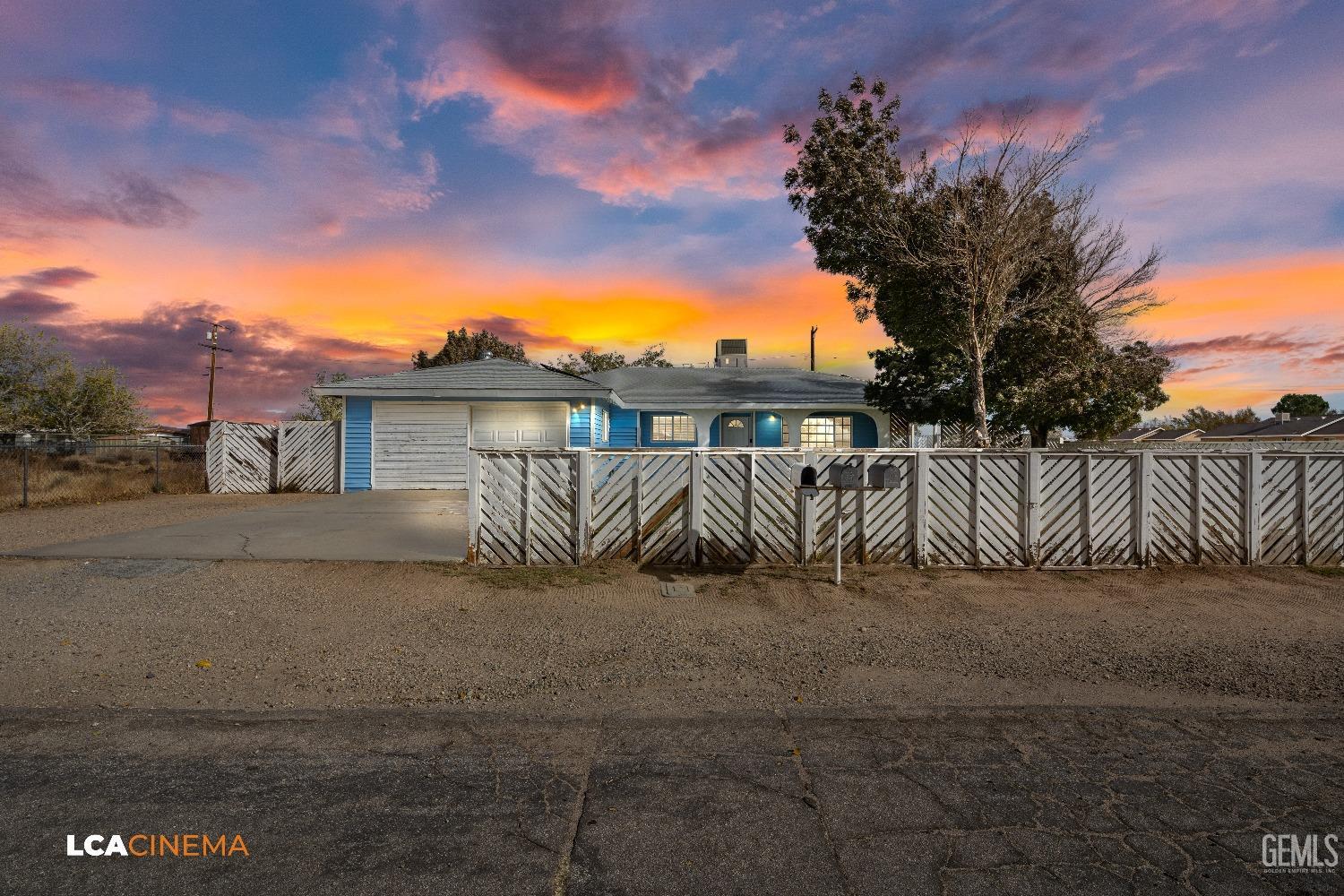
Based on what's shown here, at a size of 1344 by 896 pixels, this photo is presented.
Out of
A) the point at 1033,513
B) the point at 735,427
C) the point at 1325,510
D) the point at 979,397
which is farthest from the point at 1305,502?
the point at 735,427

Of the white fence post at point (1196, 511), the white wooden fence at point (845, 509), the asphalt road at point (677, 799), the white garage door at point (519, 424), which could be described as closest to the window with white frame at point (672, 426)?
the white garage door at point (519, 424)

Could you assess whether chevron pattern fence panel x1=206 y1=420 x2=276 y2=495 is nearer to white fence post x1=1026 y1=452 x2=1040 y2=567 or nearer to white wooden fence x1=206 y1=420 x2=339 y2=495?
white wooden fence x1=206 y1=420 x2=339 y2=495

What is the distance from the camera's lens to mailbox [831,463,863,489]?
7.41 m

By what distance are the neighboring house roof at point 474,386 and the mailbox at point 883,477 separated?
1132cm

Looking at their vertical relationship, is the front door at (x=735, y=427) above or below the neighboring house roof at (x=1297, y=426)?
below

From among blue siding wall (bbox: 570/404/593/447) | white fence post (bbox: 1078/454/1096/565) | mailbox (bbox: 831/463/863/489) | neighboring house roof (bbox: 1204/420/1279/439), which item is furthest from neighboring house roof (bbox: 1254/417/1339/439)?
mailbox (bbox: 831/463/863/489)

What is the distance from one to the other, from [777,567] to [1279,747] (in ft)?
15.8

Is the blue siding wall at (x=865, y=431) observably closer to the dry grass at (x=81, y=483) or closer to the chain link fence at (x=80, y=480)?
the chain link fence at (x=80, y=480)

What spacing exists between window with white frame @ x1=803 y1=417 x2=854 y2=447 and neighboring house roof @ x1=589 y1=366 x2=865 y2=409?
0.97 m

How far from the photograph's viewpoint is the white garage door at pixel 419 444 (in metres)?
17.8

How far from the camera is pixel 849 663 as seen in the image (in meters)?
4.88

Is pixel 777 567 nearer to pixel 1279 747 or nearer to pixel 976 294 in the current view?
pixel 1279 747

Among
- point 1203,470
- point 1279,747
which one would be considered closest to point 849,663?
point 1279,747

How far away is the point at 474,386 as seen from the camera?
58.0 feet
